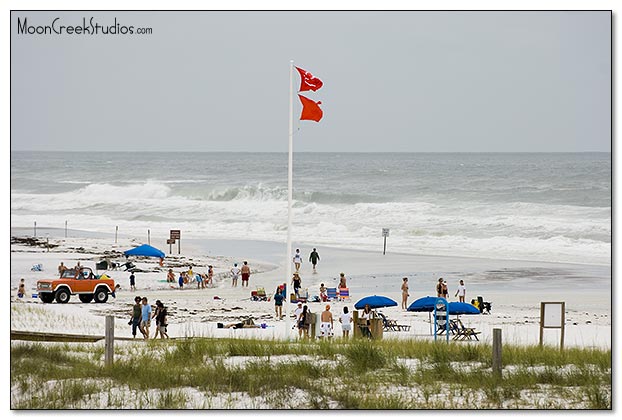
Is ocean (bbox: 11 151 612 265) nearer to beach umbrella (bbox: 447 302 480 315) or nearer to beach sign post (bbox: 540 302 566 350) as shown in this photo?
beach umbrella (bbox: 447 302 480 315)

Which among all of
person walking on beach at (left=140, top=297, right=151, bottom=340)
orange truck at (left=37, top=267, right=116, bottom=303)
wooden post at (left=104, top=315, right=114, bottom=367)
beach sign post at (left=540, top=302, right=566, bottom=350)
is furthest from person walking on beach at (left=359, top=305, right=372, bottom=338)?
orange truck at (left=37, top=267, right=116, bottom=303)

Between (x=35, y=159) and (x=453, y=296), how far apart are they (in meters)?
67.7

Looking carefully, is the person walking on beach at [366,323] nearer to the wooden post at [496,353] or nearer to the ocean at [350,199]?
the wooden post at [496,353]

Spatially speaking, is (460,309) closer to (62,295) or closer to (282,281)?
(62,295)

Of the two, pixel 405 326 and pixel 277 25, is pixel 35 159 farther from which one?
pixel 405 326

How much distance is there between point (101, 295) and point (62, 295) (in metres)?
1.19

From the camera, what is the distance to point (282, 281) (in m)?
34.1

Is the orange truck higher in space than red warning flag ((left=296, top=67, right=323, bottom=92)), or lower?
lower

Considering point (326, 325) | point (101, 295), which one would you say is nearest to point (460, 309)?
point (326, 325)

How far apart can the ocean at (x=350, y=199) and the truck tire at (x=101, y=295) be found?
20256 millimetres

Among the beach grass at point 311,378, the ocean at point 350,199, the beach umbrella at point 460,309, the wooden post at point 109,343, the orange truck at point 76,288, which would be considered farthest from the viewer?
the ocean at point 350,199

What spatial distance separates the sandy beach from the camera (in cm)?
2247

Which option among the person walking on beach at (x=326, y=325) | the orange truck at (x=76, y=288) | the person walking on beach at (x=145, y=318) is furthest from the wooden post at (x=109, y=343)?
the orange truck at (x=76, y=288)

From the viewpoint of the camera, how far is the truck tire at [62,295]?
1008 inches
